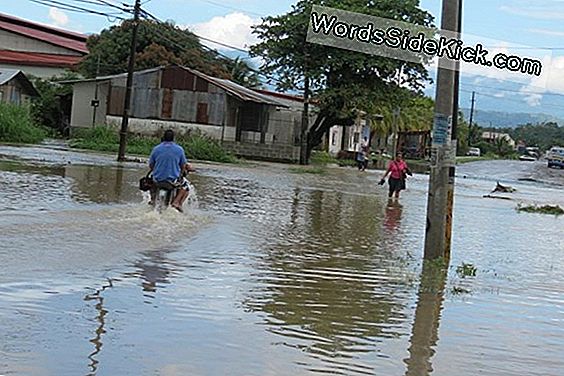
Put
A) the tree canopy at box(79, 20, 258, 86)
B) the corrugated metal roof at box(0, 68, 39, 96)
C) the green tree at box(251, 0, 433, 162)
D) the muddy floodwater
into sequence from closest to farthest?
the muddy floodwater
the green tree at box(251, 0, 433, 162)
the corrugated metal roof at box(0, 68, 39, 96)
the tree canopy at box(79, 20, 258, 86)

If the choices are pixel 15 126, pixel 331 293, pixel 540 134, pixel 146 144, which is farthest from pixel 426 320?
pixel 540 134

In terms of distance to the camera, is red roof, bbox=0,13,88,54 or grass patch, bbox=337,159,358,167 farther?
red roof, bbox=0,13,88,54

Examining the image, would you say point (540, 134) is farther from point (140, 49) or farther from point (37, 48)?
point (140, 49)

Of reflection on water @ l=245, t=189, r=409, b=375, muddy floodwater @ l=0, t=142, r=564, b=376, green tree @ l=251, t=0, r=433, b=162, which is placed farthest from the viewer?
green tree @ l=251, t=0, r=433, b=162

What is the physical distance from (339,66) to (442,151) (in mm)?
39284

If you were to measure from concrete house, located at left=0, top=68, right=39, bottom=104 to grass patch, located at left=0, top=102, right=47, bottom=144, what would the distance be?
31.1ft

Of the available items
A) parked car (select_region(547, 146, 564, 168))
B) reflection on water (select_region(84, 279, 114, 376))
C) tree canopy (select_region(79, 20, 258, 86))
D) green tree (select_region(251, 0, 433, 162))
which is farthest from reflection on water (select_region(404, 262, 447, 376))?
parked car (select_region(547, 146, 564, 168))

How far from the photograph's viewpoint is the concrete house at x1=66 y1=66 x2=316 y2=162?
5228 centimetres

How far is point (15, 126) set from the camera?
4612 cm

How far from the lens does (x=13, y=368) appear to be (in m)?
6.23

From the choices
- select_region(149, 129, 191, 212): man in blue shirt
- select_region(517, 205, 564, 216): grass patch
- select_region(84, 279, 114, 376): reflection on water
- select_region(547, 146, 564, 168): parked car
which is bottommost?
select_region(84, 279, 114, 376): reflection on water

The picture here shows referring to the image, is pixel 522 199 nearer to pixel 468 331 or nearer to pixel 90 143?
pixel 90 143

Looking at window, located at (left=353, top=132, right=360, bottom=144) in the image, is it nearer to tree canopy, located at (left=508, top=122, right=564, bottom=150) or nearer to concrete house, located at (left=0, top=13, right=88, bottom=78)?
concrete house, located at (left=0, top=13, right=88, bottom=78)

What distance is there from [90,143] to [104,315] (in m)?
40.6
